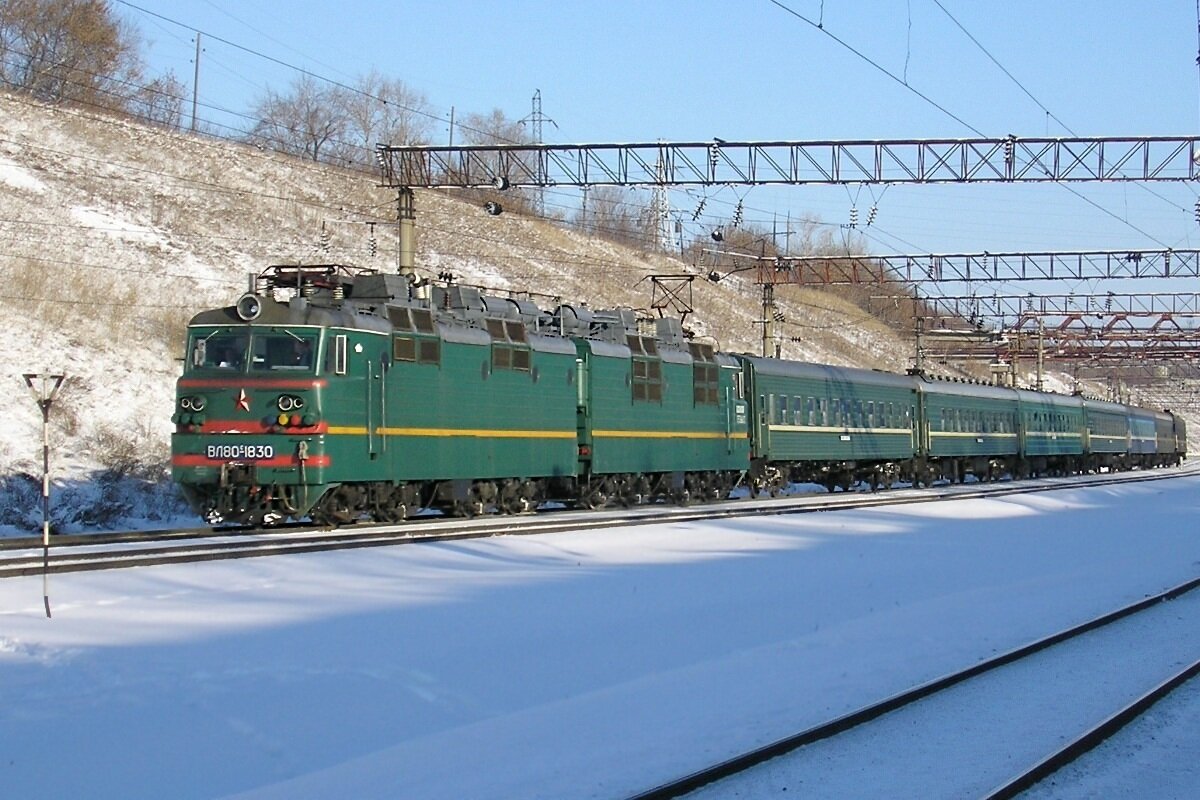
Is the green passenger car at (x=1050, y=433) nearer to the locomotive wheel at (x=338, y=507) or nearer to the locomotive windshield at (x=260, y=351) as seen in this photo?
the locomotive wheel at (x=338, y=507)

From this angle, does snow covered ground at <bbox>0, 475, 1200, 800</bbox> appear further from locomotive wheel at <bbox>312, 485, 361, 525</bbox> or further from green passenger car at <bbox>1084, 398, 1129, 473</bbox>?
green passenger car at <bbox>1084, 398, 1129, 473</bbox>

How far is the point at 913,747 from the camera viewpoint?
983 cm

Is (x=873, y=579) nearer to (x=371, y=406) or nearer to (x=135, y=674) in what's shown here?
(x=371, y=406)

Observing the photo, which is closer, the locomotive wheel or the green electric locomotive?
the green electric locomotive

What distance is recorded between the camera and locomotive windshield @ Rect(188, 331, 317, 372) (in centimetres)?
2308

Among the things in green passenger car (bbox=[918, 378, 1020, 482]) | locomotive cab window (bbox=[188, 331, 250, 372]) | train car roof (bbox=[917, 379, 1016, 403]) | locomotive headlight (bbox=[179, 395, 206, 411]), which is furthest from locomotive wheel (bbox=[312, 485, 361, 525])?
train car roof (bbox=[917, 379, 1016, 403])

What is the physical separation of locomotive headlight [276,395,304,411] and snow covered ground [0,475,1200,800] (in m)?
3.46

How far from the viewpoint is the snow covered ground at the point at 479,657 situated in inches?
364

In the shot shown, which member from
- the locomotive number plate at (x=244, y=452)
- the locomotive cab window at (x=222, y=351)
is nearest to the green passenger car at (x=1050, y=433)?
the locomotive cab window at (x=222, y=351)

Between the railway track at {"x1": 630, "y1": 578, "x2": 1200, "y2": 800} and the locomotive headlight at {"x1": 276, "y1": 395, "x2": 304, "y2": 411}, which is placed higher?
the locomotive headlight at {"x1": 276, "y1": 395, "x2": 304, "y2": 411}

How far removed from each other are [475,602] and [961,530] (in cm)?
1552

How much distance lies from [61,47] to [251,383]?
53.2 meters

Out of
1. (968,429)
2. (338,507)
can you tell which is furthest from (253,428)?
(968,429)

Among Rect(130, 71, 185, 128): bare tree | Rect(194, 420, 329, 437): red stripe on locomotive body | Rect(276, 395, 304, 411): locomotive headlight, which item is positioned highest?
Rect(130, 71, 185, 128): bare tree
